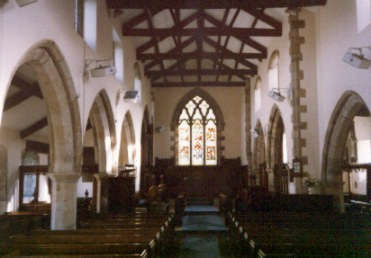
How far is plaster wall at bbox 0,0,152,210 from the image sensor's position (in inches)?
202

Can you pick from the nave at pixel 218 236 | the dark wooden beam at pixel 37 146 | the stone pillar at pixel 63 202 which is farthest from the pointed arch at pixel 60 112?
the dark wooden beam at pixel 37 146

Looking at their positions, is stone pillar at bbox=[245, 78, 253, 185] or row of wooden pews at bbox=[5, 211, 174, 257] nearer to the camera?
row of wooden pews at bbox=[5, 211, 174, 257]

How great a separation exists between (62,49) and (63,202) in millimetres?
2661

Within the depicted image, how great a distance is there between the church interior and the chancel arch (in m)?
0.72

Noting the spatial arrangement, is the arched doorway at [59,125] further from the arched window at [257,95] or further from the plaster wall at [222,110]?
the plaster wall at [222,110]

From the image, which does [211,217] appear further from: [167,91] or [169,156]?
[167,91]

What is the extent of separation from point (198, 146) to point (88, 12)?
11.6 metres

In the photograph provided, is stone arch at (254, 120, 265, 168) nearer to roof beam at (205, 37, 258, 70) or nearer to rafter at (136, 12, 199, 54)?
roof beam at (205, 37, 258, 70)

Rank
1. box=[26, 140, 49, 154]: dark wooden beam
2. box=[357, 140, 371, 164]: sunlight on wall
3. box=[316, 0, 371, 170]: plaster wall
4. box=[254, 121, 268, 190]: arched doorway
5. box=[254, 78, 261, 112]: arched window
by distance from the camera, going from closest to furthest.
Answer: box=[316, 0, 371, 170]: plaster wall → box=[26, 140, 49, 154]: dark wooden beam → box=[254, 121, 268, 190]: arched doorway → box=[357, 140, 371, 164]: sunlight on wall → box=[254, 78, 261, 112]: arched window

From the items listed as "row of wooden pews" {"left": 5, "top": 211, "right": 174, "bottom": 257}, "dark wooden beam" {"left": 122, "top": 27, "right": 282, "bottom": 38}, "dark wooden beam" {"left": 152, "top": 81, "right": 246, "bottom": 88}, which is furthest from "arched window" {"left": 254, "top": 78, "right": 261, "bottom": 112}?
"row of wooden pews" {"left": 5, "top": 211, "right": 174, "bottom": 257}

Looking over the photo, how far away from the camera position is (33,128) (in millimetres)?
12938

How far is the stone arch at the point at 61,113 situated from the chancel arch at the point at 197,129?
1186 cm

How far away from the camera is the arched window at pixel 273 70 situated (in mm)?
13461

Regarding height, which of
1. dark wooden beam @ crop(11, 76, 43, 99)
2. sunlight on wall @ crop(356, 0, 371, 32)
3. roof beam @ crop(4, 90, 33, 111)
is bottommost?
roof beam @ crop(4, 90, 33, 111)
